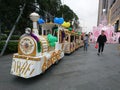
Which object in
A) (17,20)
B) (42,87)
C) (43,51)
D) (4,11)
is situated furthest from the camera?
(17,20)

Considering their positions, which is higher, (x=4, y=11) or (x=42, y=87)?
(x=4, y=11)

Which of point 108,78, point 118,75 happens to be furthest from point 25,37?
point 118,75

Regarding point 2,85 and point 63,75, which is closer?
point 2,85

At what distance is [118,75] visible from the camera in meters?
5.11

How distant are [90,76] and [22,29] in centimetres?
762

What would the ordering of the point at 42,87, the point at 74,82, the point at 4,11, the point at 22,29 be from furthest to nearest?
the point at 22,29 → the point at 4,11 → the point at 74,82 → the point at 42,87

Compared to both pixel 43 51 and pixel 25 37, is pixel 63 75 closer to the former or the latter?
pixel 43 51

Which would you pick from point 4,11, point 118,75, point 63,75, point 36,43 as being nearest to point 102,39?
point 118,75

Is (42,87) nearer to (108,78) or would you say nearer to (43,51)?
(43,51)

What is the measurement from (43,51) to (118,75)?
9.60ft

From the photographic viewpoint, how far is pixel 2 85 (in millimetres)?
4023

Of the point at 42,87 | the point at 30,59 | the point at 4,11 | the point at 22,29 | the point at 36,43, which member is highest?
the point at 4,11

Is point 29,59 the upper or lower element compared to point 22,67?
upper

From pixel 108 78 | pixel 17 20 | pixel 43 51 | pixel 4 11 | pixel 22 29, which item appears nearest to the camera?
pixel 108 78
